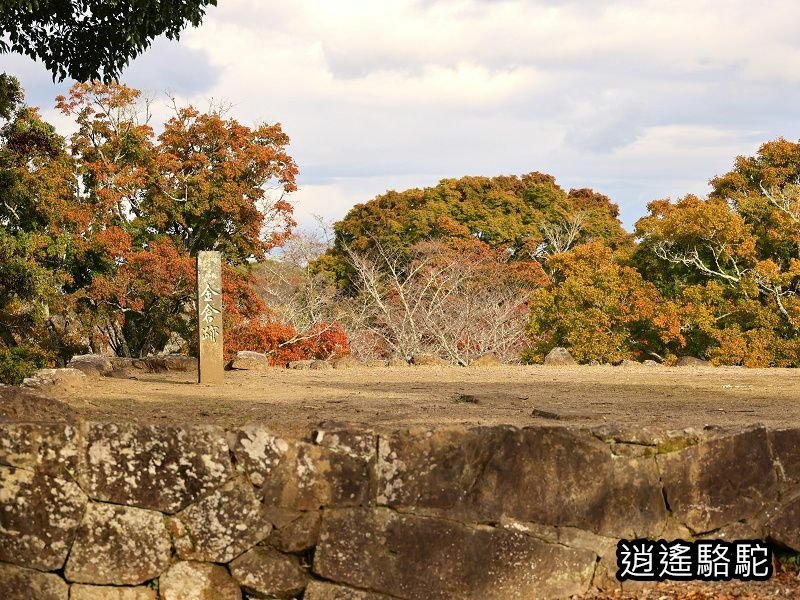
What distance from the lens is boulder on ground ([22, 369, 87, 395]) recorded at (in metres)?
9.15

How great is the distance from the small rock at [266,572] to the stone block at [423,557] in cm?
19

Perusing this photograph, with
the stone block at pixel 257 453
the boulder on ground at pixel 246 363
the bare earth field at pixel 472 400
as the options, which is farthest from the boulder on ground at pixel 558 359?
the stone block at pixel 257 453

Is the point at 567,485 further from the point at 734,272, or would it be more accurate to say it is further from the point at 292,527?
the point at 734,272

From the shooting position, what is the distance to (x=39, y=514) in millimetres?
6125

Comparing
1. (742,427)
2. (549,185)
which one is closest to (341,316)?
(549,185)

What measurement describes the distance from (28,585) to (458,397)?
420 cm

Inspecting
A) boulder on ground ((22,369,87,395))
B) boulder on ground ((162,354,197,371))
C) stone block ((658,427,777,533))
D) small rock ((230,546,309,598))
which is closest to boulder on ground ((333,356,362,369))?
boulder on ground ((162,354,197,371))

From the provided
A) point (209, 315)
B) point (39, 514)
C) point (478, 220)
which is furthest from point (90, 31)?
point (478, 220)

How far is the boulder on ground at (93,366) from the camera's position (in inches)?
448

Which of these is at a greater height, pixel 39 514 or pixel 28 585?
pixel 39 514

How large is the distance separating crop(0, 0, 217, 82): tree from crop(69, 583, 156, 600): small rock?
6301 millimetres

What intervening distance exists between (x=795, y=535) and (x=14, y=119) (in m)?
13.8

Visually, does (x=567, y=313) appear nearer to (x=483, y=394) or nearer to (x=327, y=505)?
(x=483, y=394)

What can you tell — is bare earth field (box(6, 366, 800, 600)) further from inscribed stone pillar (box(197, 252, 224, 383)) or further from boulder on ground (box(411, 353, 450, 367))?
boulder on ground (box(411, 353, 450, 367))
